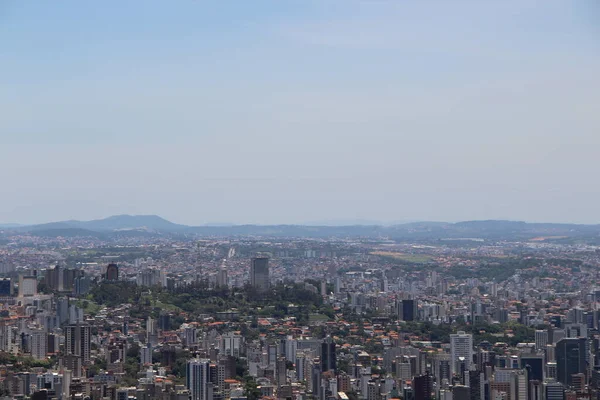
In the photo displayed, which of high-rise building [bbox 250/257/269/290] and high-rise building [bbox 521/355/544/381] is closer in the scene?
high-rise building [bbox 521/355/544/381]

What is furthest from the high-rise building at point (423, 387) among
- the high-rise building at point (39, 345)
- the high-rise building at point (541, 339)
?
the high-rise building at point (39, 345)

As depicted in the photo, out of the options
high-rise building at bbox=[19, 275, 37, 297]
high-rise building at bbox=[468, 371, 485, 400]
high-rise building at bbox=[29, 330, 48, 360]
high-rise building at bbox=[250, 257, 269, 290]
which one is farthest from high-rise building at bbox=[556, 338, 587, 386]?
high-rise building at bbox=[19, 275, 37, 297]

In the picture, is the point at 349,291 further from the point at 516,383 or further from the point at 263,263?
the point at 516,383

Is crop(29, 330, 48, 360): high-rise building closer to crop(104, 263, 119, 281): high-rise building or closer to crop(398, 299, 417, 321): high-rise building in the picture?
crop(398, 299, 417, 321): high-rise building

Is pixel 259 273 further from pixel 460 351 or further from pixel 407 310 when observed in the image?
pixel 460 351

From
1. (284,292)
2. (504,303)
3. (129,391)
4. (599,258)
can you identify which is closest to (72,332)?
(129,391)

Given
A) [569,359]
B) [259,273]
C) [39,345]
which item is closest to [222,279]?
[259,273]
